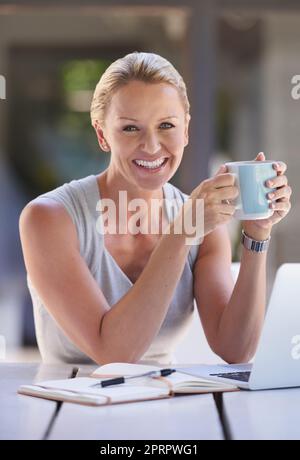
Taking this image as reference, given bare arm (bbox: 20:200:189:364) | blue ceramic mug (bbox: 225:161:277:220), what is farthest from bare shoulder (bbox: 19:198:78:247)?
blue ceramic mug (bbox: 225:161:277:220)

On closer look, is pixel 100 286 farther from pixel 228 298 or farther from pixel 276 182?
pixel 276 182

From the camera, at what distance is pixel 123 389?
4.20 feet

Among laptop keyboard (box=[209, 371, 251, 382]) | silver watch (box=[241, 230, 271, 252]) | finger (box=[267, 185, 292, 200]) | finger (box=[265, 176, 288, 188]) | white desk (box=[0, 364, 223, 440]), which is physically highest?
finger (box=[265, 176, 288, 188])

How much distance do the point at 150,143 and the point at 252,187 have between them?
451 mm

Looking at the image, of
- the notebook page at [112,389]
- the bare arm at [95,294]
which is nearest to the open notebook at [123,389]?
the notebook page at [112,389]

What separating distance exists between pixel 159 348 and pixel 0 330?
11.1 feet

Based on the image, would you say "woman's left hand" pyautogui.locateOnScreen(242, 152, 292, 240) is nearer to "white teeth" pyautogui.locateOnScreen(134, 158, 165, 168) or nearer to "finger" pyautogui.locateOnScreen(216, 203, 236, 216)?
"finger" pyautogui.locateOnScreen(216, 203, 236, 216)

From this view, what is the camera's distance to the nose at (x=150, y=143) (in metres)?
1.90

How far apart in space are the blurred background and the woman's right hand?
3.31 meters

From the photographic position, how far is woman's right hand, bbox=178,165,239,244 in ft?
5.03

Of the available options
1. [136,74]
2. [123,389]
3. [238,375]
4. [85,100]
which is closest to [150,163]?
[136,74]

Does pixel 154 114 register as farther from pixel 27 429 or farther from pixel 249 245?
pixel 27 429

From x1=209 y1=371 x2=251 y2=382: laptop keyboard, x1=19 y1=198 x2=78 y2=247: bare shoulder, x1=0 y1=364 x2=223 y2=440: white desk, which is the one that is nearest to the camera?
x1=0 y1=364 x2=223 y2=440: white desk
